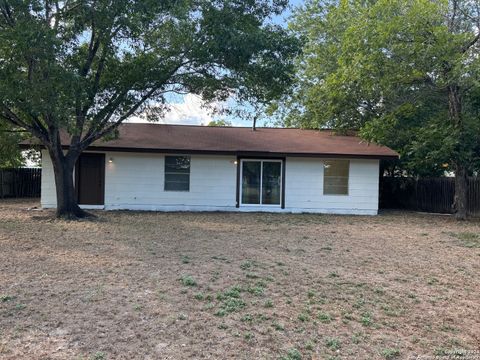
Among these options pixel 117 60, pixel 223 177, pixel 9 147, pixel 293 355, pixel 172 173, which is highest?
pixel 117 60

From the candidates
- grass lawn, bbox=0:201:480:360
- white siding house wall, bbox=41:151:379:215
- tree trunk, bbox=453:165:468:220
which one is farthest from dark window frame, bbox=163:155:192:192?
tree trunk, bbox=453:165:468:220

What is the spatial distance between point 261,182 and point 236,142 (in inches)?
74.2

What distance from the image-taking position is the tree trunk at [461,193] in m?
15.3

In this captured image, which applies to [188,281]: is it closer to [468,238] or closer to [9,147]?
[468,238]

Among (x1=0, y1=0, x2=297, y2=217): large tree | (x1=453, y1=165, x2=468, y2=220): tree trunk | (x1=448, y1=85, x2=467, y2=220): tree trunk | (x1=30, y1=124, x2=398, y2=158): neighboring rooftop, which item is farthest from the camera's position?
(x1=30, y1=124, x2=398, y2=158): neighboring rooftop

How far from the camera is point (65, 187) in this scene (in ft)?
42.0

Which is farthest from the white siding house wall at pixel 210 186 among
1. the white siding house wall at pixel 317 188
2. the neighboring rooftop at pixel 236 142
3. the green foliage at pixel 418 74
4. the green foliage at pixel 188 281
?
the green foliage at pixel 188 281

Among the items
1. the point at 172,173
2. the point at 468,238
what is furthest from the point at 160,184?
the point at 468,238

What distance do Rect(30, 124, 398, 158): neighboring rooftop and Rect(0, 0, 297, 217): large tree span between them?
7.03 ft

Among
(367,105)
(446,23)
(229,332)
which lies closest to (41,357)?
(229,332)

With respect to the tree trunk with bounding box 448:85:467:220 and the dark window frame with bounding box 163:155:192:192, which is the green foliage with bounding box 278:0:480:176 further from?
the dark window frame with bounding box 163:155:192:192

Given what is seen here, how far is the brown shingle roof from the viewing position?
15.5 m

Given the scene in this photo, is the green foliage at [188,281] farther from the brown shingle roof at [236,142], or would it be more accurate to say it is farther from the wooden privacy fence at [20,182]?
the wooden privacy fence at [20,182]

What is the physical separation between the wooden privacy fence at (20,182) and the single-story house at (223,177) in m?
7.44
